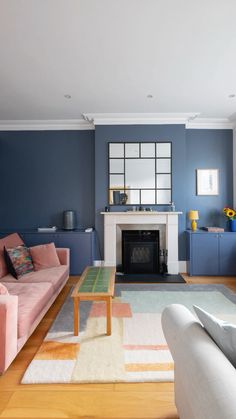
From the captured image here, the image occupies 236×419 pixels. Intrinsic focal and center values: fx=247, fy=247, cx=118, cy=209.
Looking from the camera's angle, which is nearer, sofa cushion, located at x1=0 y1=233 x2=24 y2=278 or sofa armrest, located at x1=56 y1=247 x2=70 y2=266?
sofa cushion, located at x1=0 y1=233 x2=24 y2=278

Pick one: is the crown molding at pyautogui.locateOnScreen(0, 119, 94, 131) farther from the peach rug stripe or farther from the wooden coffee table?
the peach rug stripe

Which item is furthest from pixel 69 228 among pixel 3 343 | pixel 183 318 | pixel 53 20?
pixel 183 318

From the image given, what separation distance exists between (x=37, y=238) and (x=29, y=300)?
2.04 metres

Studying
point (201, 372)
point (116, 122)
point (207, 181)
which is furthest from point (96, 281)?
point (207, 181)

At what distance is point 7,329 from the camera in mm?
1824

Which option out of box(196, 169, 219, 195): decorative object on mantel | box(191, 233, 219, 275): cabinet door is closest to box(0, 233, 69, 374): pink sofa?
box(191, 233, 219, 275): cabinet door

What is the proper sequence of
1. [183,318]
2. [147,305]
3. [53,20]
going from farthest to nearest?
[147,305]
[53,20]
[183,318]

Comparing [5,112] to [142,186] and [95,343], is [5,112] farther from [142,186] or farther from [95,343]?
[95,343]

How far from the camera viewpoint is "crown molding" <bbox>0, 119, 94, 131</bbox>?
4.63 meters

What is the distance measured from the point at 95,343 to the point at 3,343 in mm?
834

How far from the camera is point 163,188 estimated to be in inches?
180

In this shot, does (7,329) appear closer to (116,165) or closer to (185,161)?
(116,165)

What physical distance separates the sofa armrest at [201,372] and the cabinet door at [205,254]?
3101mm

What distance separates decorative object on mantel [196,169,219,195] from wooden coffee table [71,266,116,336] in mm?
2636
